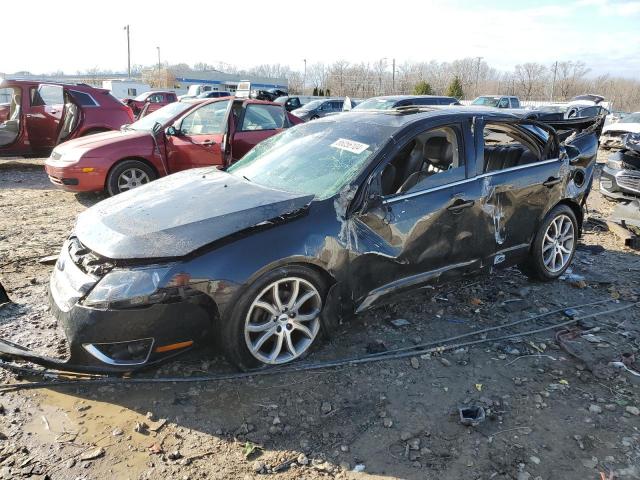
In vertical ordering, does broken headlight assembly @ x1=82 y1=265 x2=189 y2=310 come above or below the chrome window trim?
below

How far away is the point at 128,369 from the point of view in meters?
2.82

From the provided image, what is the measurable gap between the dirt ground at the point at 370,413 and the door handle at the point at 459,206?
3.01ft

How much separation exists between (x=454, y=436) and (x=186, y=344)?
1.59 meters

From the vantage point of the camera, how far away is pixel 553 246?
4.76m

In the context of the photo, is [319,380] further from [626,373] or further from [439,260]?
[626,373]

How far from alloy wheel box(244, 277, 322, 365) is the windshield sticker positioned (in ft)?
3.60

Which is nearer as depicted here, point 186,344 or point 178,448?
point 178,448

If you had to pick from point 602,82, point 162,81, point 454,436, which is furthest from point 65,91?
point 602,82

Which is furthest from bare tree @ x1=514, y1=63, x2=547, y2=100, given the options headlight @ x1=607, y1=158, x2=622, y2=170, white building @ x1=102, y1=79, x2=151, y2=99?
headlight @ x1=607, y1=158, x2=622, y2=170

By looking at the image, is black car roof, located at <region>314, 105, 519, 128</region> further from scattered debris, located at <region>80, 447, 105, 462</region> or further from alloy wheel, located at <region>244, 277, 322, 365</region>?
scattered debris, located at <region>80, 447, 105, 462</region>

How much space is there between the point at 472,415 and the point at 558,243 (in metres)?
2.62

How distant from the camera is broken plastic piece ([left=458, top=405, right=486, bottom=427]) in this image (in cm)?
277

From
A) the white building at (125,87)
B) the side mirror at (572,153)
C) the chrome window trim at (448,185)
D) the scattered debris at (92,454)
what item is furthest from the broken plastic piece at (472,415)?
the white building at (125,87)

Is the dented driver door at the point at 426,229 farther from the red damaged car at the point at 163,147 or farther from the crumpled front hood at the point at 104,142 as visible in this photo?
the crumpled front hood at the point at 104,142
